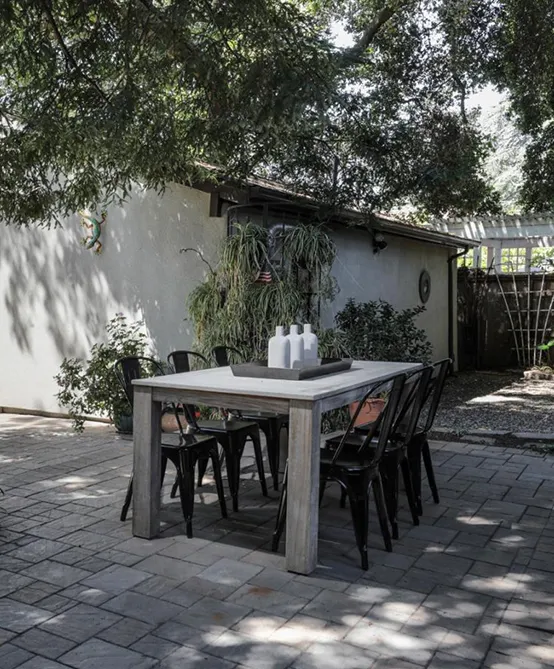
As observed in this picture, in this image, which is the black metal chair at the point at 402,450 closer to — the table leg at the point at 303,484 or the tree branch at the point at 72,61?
the table leg at the point at 303,484

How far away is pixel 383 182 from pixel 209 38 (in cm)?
318

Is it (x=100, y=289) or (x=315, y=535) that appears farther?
(x=100, y=289)

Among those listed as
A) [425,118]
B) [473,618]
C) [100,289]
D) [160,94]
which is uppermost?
[425,118]

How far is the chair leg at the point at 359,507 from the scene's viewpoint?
9.93 ft

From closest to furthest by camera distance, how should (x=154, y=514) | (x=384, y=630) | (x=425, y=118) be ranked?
(x=384, y=630)
(x=154, y=514)
(x=425, y=118)

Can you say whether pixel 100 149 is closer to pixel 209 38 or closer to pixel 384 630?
pixel 209 38

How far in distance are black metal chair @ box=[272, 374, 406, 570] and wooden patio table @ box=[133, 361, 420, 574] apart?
0.16m

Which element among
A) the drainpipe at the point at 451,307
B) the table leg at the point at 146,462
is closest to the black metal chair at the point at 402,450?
the table leg at the point at 146,462

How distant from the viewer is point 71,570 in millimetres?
2959

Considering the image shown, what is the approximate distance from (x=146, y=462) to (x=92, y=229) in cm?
412

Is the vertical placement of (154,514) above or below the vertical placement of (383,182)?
below

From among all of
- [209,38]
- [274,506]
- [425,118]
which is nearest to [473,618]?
[274,506]

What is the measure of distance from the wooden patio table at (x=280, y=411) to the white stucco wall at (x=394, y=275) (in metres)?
3.69

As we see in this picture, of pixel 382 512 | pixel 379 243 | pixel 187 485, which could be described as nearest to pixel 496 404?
pixel 379 243
